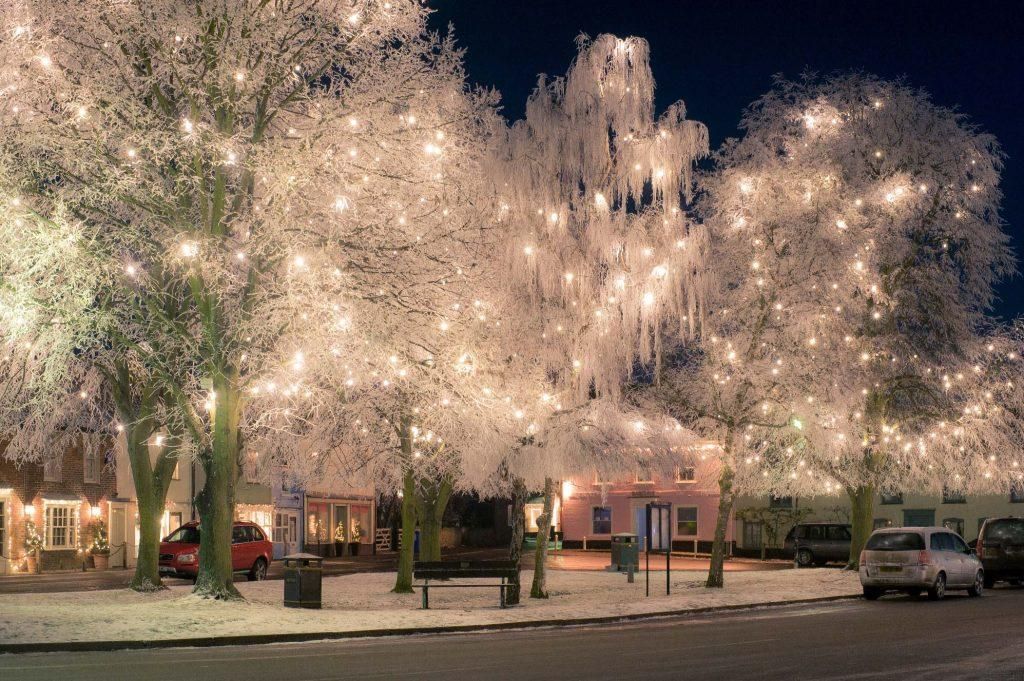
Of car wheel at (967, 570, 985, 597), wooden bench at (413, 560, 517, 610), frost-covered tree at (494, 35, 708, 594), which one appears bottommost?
car wheel at (967, 570, 985, 597)

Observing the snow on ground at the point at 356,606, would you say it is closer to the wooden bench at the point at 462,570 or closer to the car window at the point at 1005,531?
the wooden bench at the point at 462,570

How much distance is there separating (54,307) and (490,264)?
870 cm

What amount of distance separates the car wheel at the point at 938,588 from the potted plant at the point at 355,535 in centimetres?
3999

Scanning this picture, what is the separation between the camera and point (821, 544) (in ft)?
168

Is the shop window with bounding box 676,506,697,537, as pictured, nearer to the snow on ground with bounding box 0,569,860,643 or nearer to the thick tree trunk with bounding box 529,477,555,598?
the snow on ground with bounding box 0,569,860,643

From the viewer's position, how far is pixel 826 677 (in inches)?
511

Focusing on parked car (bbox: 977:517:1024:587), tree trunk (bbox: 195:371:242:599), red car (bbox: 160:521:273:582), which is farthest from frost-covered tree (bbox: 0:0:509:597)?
parked car (bbox: 977:517:1024:587)

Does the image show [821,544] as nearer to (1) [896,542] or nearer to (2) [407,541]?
(1) [896,542]

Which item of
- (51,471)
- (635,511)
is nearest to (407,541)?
(51,471)

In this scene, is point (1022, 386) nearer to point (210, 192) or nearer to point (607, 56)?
point (607, 56)

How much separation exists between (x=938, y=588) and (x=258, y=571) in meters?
21.2

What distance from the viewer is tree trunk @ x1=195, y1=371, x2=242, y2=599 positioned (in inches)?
864

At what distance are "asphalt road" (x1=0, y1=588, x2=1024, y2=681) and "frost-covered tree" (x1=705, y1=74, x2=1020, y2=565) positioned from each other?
492 inches

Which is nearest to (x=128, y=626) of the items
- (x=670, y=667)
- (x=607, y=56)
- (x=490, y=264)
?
(x=670, y=667)
